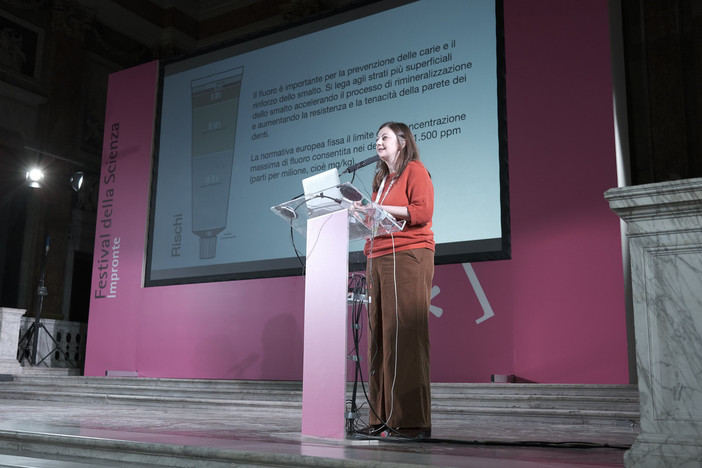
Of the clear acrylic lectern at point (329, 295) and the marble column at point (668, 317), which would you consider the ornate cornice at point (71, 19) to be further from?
the marble column at point (668, 317)

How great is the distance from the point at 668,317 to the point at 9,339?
6963 mm

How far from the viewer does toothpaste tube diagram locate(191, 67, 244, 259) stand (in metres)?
6.20

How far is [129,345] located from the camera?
663cm

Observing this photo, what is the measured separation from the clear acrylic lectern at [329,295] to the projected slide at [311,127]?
2.55 metres

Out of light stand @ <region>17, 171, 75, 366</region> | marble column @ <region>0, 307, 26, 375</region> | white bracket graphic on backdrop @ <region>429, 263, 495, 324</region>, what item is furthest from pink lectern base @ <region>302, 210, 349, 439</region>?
light stand @ <region>17, 171, 75, 366</region>

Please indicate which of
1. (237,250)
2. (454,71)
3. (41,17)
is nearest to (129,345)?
(237,250)

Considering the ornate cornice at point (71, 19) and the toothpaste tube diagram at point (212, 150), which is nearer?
the toothpaste tube diagram at point (212, 150)

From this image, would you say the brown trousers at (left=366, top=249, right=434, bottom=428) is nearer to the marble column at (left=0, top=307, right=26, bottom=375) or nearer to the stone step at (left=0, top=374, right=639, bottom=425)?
the stone step at (left=0, top=374, right=639, bottom=425)

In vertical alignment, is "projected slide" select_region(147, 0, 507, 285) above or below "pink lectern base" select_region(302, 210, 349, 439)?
above

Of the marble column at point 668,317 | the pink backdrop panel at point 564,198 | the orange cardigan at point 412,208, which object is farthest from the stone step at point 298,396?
the marble column at point 668,317

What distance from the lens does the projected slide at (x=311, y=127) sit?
4.95 m

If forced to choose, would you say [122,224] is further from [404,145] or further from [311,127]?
[404,145]

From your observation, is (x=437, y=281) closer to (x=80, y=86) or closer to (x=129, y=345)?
(x=129, y=345)

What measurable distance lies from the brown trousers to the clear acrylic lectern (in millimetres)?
182
